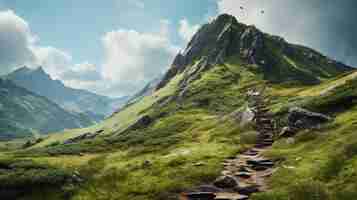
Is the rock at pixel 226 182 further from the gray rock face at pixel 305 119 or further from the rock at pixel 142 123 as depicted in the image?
the rock at pixel 142 123

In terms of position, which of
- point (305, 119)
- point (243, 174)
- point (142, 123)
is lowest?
point (243, 174)

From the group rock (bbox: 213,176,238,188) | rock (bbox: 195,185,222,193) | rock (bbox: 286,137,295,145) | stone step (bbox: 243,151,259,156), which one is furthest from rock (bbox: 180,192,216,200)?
rock (bbox: 286,137,295,145)

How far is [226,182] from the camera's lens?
3123 centimetres

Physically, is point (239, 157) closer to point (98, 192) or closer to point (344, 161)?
point (344, 161)

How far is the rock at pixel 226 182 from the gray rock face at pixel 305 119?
27.7m

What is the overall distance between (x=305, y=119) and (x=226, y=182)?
3101 centimetres

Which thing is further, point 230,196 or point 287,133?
point 287,133

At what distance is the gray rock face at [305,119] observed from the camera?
54419 mm

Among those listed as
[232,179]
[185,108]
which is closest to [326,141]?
[232,179]

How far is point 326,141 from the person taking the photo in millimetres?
41812

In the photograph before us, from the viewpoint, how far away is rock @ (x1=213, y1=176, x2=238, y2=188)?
102ft

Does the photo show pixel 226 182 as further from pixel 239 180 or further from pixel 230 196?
pixel 230 196

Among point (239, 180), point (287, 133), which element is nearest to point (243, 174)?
point (239, 180)

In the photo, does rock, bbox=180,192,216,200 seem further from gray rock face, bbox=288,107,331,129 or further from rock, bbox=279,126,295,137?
gray rock face, bbox=288,107,331,129
